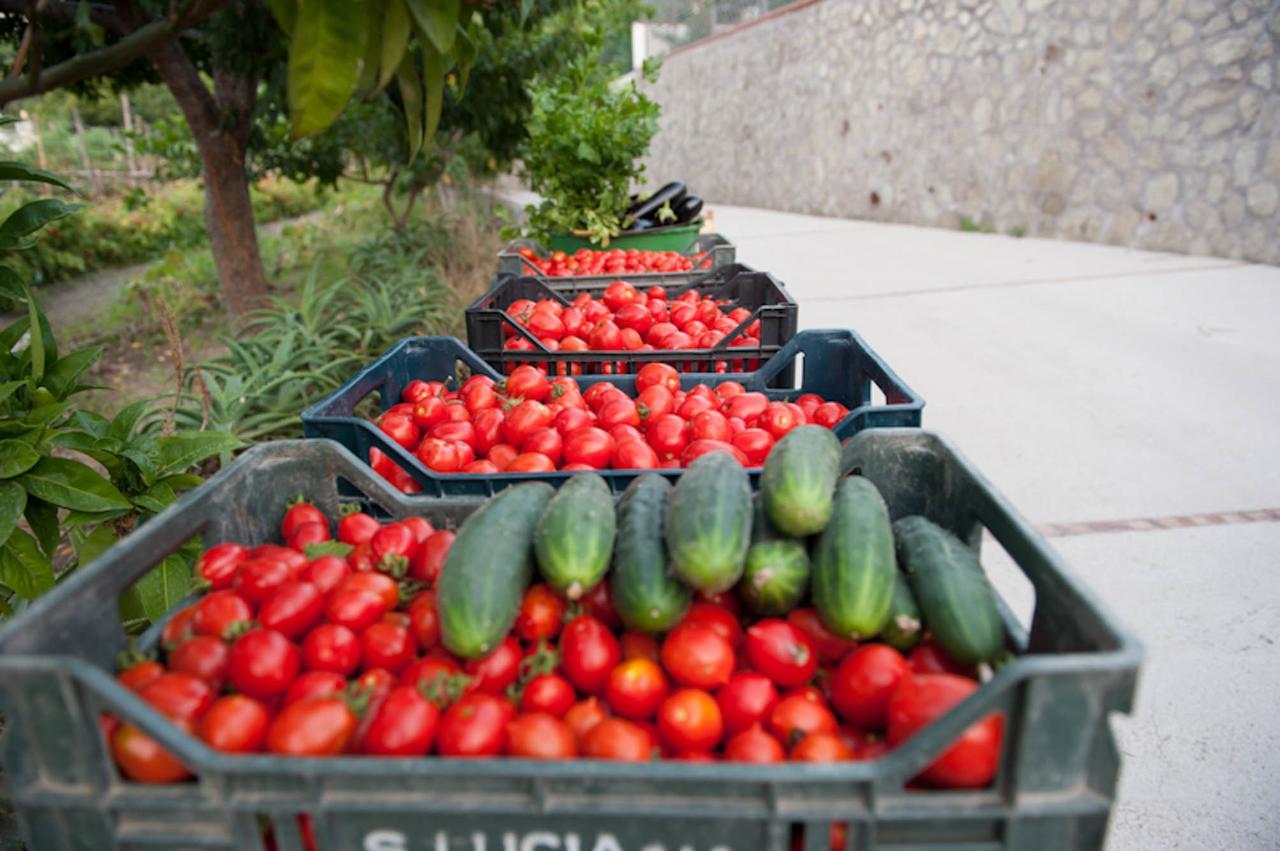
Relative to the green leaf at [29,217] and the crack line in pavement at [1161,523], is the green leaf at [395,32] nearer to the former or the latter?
the green leaf at [29,217]

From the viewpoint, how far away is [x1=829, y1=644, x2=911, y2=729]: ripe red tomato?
4.11 ft

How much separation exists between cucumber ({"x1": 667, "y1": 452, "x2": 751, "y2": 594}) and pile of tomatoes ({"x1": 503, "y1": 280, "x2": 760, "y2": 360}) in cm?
164

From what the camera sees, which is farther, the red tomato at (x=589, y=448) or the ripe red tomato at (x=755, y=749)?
the red tomato at (x=589, y=448)

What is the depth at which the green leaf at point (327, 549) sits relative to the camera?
164 centimetres

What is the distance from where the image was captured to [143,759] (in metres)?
1.06

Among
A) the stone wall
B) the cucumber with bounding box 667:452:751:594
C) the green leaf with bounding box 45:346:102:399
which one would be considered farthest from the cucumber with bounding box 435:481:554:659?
the stone wall

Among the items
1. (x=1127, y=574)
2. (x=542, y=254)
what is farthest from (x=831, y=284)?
(x=1127, y=574)

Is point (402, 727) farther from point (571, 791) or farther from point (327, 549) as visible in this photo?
point (327, 549)

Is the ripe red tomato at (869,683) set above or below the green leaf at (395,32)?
below

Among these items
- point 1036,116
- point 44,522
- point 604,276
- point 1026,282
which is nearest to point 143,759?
point 44,522

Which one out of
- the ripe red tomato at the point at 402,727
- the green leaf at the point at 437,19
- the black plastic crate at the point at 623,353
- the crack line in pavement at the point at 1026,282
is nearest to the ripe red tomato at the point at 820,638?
the ripe red tomato at the point at 402,727

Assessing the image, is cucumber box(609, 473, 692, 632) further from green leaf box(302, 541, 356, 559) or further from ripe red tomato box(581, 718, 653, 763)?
green leaf box(302, 541, 356, 559)

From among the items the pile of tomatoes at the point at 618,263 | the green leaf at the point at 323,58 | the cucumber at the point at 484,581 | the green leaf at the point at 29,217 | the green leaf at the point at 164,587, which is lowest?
the green leaf at the point at 164,587

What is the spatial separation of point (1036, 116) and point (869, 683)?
9891 millimetres
